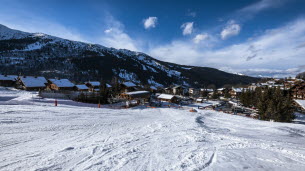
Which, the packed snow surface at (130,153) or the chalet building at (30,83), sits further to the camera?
the chalet building at (30,83)

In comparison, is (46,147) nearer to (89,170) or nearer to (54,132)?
(54,132)

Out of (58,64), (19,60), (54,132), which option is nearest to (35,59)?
(19,60)

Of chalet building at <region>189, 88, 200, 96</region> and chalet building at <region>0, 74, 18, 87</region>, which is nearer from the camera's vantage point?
chalet building at <region>0, 74, 18, 87</region>

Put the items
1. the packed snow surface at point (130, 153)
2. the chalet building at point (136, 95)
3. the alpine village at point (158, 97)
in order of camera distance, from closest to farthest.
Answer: the packed snow surface at point (130, 153)
the alpine village at point (158, 97)
the chalet building at point (136, 95)

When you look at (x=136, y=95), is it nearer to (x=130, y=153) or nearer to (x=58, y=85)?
(x=58, y=85)

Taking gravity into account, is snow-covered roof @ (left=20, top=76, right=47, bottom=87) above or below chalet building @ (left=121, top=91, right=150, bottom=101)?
above

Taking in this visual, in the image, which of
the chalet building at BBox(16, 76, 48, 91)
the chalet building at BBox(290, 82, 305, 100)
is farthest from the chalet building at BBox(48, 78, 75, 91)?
the chalet building at BBox(290, 82, 305, 100)

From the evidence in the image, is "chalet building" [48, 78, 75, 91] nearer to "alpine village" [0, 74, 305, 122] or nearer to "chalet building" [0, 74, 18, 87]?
"alpine village" [0, 74, 305, 122]

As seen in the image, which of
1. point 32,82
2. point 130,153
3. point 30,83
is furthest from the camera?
point 32,82

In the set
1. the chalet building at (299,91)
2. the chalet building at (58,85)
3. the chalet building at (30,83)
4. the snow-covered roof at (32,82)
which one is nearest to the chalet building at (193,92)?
the chalet building at (299,91)

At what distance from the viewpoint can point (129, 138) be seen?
7645 millimetres

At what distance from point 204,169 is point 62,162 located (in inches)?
187

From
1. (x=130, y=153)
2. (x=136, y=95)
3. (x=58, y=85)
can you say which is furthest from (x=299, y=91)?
(x=58, y=85)

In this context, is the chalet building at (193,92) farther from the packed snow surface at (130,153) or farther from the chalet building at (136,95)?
the packed snow surface at (130,153)
